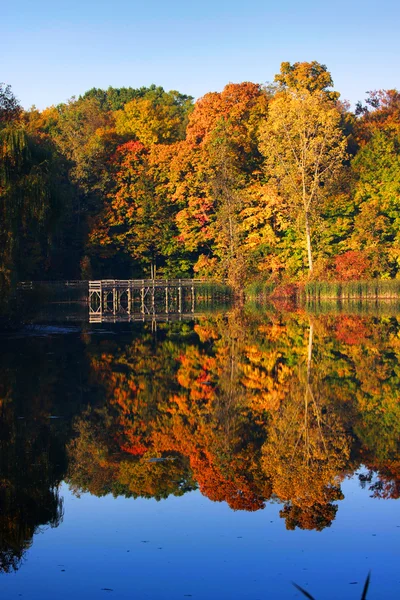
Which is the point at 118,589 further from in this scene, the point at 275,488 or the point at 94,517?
the point at 275,488

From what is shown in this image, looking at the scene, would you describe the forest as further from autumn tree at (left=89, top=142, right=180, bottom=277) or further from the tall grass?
the tall grass

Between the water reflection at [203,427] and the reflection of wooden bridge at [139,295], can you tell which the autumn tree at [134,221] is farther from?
the water reflection at [203,427]

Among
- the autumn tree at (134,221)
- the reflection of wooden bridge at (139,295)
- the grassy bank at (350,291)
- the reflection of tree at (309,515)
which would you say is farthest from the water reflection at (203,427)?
the autumn tree at (134,221)

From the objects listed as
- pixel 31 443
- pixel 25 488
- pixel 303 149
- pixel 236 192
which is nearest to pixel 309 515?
pixel 25 488

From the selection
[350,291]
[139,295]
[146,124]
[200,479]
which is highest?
[146,124]

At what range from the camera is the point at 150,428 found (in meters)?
11.0

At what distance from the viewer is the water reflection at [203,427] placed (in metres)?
7.93

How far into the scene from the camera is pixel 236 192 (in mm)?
54562

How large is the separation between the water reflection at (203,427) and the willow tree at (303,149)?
1266 inches

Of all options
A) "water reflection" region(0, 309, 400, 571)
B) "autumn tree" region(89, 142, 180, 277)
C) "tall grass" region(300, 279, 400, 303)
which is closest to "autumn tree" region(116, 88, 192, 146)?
"autumn tree" region(89, 142, 180, 277)

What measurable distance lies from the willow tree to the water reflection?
32.1m

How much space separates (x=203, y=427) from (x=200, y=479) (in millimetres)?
2528

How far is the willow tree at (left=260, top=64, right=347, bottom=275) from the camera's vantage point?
5088cm

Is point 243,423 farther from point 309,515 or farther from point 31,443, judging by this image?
point 309,515
